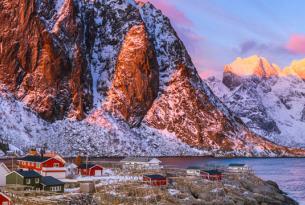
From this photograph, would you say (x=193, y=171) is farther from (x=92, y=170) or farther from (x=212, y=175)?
(x=92, y=170)

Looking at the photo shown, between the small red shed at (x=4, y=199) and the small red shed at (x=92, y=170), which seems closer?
the small red shed at (x=4, y=199)

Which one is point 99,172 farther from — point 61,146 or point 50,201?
point 61,146

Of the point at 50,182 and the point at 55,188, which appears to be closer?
the point at 55,188

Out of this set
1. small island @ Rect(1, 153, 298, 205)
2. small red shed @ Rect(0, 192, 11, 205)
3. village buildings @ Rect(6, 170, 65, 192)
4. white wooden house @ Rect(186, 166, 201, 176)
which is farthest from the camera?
white wooden house @ Rect(186, 166, 201, 176)

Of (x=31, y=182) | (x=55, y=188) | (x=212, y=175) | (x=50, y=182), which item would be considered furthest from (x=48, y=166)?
(x=212, y=175)

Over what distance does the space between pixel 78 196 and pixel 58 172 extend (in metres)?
20.9

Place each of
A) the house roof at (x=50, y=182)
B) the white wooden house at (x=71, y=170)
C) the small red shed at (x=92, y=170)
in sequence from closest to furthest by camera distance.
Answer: the house roof at (x=50, y=182) < the white wooden house at (x=71, y=170) < the small red shed at (x=92, y=170)

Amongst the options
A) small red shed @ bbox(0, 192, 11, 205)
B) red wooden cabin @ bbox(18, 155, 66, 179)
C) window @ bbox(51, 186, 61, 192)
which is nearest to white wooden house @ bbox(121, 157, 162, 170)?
red wooden cabin @ bbox(18, 155, 66, 179)

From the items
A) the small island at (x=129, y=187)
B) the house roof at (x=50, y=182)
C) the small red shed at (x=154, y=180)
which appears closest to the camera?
the small island at (x=129, y=187)

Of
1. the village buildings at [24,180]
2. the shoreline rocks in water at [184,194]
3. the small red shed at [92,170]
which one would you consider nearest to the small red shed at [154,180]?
the shoreline rocks in water at [184,194]

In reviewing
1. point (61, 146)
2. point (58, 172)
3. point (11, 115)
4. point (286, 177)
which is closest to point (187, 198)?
point (58, 172)

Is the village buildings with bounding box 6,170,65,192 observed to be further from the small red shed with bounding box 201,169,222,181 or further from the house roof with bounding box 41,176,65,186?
the small red shed with bounding box 201,169,222,181

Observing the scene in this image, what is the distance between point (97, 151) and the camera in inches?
7692

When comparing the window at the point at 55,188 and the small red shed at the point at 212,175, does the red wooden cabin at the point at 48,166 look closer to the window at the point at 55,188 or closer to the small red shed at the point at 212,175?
the window at the point at 55,188
